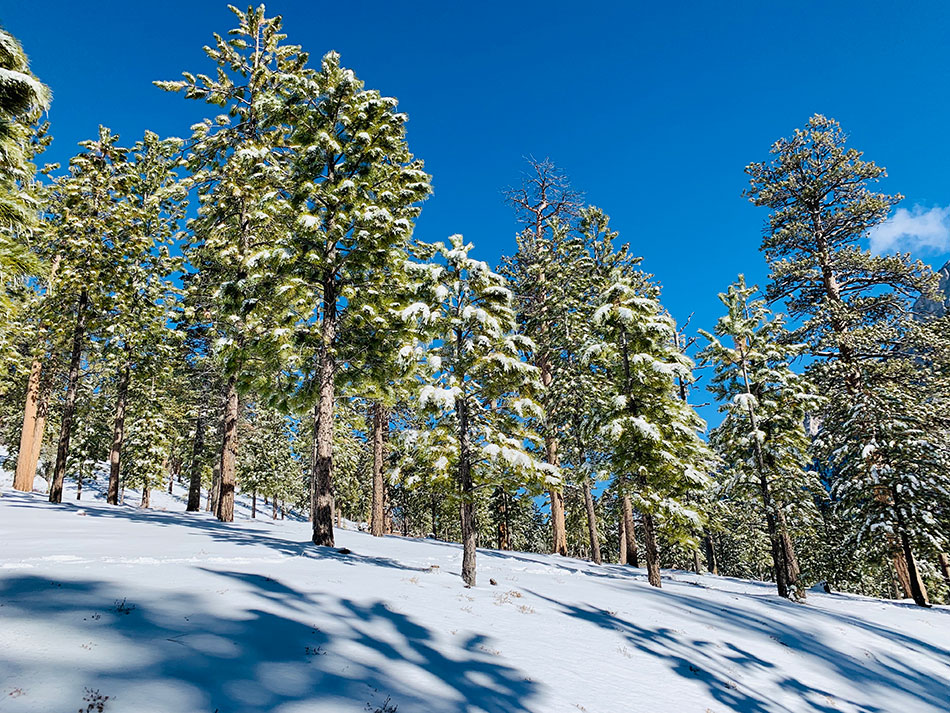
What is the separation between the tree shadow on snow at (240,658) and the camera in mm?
4090

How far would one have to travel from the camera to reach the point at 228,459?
1875cm

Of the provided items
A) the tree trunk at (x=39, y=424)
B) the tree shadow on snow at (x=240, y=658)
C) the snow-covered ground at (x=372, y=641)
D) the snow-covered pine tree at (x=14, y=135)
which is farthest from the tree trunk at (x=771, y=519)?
the tree trunk at (x=39, y=424)

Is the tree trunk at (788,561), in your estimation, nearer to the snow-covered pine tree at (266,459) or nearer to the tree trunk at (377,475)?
the tree trunk at (377,475)

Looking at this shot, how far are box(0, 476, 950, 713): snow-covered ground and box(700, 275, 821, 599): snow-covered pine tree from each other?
572cm

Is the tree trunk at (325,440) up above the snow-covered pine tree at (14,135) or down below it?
below

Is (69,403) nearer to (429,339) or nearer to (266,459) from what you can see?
(429,339)

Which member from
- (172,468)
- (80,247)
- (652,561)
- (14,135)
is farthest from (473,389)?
(172,468)

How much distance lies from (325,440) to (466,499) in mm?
4335

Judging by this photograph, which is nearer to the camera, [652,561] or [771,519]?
[652,561]

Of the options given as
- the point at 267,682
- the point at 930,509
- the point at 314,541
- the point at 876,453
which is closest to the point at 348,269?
the point at 314,541

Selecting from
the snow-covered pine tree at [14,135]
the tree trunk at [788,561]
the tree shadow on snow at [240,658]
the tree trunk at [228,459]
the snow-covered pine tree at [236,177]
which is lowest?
the tree trunk at [788,561]

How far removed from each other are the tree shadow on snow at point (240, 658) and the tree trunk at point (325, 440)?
6.36 m

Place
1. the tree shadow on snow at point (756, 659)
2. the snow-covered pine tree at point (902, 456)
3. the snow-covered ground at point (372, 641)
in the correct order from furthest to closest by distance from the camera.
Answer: the snow-covered pine tree at point (902, 456)
the tree shadow on snow at point (756, 659)
the snow-covered ground at point (372, 641)

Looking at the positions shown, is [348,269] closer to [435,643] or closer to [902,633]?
[435,643]
